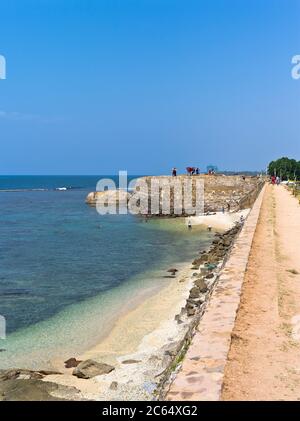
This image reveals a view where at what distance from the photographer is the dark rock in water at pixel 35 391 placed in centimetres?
777

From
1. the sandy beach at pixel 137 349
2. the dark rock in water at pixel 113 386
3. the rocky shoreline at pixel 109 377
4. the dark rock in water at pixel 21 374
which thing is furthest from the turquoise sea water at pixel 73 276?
the dark rock in water at pixel 113 386

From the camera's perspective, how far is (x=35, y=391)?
7980 millimetres

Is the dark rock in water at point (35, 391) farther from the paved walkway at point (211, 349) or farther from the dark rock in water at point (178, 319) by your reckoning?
the dark rock in water at point (178, 319)

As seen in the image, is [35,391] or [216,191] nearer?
[35,391]

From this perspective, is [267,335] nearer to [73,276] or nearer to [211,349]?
[211,349]

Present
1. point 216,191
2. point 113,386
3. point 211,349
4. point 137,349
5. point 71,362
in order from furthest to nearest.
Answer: point 216,191
point 137,349
point 71,362
point 113,386
point 211,349

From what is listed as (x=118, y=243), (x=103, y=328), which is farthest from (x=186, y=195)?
(x=103, y=328)

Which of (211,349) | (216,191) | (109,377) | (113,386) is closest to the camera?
(211,349)

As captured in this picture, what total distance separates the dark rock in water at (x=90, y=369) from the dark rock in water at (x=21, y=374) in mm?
579

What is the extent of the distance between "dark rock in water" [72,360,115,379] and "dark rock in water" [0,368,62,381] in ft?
1.90

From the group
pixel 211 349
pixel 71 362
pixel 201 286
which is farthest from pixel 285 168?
pixel 211 349

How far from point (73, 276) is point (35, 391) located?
1183 cm
